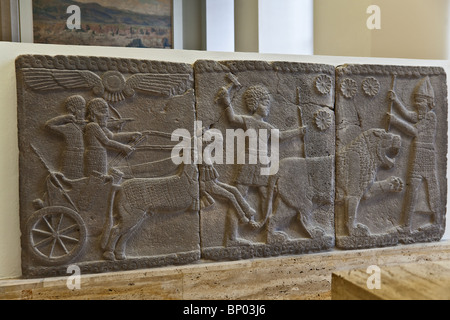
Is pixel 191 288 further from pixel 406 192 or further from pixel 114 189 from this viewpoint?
pixel 406 192

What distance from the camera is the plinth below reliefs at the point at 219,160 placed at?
2434mm

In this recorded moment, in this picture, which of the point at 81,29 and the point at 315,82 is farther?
the point at 81,29

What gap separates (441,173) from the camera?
3.13 m

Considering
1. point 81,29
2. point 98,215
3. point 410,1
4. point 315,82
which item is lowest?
point 98,215

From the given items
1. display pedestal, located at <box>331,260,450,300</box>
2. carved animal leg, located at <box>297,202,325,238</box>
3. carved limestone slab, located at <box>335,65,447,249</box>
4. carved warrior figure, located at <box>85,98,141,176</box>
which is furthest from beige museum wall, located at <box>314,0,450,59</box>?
carved warrior figure, located at <box>85,98,141,176</box>

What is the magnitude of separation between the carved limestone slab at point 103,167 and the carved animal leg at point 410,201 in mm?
1628

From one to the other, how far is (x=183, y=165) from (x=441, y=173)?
2056 millimetres

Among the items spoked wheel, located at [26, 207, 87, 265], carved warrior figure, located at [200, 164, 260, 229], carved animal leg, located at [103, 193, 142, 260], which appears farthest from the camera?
carved warrior figure, located at [200, 164, 260, 229]

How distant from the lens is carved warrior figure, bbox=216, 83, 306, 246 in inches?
106

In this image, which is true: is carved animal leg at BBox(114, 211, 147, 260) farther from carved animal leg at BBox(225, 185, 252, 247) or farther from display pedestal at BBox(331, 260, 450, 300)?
display pedestal at BBox(331, 260, 450, 300)

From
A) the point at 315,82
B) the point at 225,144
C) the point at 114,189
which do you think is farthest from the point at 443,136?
the point at 114,189

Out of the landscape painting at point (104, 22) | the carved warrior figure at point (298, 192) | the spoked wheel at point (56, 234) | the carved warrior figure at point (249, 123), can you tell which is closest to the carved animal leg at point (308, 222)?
the carved warrior figure at point (298, 192)

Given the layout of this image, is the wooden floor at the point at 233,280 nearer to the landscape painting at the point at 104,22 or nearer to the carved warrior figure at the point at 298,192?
the carved warrior figure at the point at 298,192

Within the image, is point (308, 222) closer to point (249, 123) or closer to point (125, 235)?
point (249, 123)
